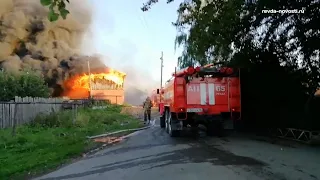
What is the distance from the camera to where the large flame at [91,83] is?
186 ft

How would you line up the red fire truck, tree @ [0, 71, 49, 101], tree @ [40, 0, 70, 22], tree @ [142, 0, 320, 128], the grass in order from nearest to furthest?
1. tree @ [40, 0, 70, 22]
2. the grass
3. tree @ [142, 0, 320, 128]
4. the red fire truck
5. tree @ [0, 71, 49, 101]

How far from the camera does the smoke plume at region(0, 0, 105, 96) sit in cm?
5407

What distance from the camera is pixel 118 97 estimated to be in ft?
192

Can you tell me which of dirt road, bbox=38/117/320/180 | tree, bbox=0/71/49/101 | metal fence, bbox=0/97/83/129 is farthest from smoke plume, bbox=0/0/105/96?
dirt road, bbox=38/117/320/180

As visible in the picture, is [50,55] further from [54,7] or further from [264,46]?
[54,7]

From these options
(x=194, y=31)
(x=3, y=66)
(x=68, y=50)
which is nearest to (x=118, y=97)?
(x=68, y=50)

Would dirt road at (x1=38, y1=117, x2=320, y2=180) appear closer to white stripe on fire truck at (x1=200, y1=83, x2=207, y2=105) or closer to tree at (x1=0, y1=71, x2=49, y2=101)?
white stripe on fire truck at (x1=200, y1=83, x2=207, y2=105)

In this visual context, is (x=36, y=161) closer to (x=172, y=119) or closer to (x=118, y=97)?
(x=172, y=119)

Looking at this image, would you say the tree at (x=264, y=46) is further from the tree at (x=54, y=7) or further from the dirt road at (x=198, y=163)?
the tree at (x=54, y=7)

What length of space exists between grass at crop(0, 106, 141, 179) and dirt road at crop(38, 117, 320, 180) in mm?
726

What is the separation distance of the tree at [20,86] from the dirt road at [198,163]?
18.6 metres

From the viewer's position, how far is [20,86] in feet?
101

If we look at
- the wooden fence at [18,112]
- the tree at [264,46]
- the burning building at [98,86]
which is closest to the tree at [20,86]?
the wooden fence at [18,112]

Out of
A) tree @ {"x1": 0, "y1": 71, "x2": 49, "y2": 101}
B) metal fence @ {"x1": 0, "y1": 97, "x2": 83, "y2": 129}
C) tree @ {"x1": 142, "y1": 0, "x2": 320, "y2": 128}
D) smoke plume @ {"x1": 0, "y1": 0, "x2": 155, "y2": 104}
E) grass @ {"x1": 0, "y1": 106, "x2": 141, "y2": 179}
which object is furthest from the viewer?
smoke plume @ {"x1": 0, "y1": 0, "x2": 155, "y2": 104}
